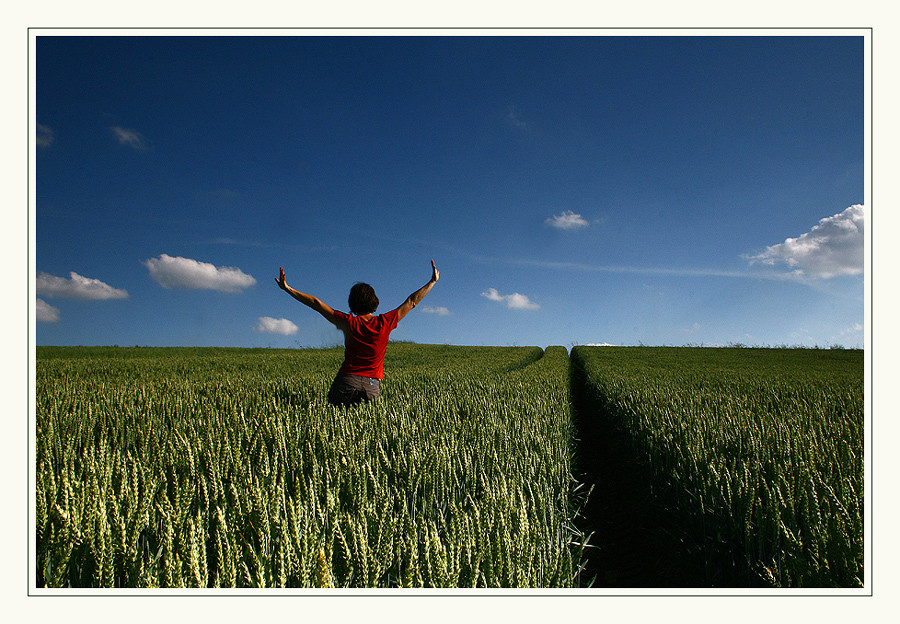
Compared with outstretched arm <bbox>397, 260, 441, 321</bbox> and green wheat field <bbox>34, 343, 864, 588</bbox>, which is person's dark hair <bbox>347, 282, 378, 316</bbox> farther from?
green wheat field <bbox>34, 343, 864, 588</bbox>

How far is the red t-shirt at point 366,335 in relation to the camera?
3.88 metres

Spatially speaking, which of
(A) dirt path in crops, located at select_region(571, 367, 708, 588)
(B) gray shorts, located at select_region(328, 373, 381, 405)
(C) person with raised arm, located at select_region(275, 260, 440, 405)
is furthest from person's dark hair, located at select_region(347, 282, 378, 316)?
(A) dirt path in crops, located at select_region(571, 367, 708, 588)

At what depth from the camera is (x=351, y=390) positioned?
4211 mm

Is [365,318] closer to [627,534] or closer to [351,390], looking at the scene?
[351,390]

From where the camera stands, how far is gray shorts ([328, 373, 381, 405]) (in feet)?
13.8

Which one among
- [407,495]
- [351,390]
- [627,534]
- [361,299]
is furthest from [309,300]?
[627,534]

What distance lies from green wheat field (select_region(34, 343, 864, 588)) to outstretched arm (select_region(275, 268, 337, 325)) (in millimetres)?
913

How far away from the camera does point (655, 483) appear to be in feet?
13.0

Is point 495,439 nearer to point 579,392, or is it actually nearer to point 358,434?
point 358,434

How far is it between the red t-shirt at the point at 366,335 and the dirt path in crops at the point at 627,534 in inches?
Result: 86.8

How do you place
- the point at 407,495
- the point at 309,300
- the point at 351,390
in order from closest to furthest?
the point at 407,495, the point at 309,300, the point at 351,390

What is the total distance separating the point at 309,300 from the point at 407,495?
2.03 meters

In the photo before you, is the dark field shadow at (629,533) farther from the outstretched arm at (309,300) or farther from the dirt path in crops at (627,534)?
the outstretched arm at (309,300)

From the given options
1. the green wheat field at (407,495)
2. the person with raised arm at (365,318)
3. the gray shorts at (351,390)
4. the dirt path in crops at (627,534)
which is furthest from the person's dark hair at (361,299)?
the dirt path in crops at (627,534)
